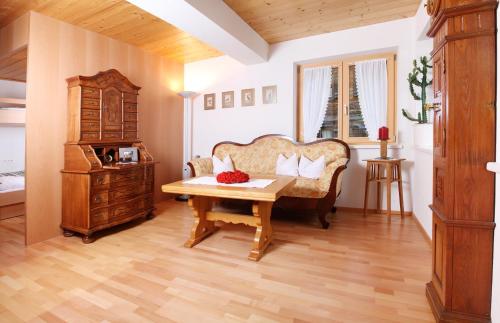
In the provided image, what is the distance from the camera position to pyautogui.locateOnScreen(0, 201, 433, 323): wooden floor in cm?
158

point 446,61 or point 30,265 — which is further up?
point 446,61

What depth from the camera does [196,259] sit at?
2301 mm

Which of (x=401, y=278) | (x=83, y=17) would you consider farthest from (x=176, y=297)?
(x=83, y=17)

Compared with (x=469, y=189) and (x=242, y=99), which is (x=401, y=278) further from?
(x=242, y=99)

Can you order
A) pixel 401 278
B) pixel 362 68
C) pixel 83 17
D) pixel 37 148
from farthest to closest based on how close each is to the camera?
1. pixel 362 68
2. pixel 83 17
3. pixel 37 148
4. pixel 401 278

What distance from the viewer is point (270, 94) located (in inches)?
169

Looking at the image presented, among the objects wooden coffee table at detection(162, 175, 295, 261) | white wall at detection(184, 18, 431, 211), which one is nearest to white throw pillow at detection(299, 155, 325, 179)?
white wall at detection(184, 18, 431, 211)

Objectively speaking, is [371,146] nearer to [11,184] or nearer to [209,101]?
[209,101]

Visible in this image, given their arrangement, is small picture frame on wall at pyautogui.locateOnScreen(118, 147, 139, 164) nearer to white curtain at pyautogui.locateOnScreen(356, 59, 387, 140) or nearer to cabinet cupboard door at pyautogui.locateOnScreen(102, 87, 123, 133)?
cabinet cupboard door at pyautogui.locateOnScreen(102, 87, 123, 133)

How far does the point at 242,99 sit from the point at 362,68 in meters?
1.89

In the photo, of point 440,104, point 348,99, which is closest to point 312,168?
point 348,99

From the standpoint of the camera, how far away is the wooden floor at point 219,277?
158 centimetres

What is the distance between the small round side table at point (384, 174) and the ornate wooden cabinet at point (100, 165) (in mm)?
2880

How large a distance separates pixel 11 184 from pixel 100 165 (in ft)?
6.62
